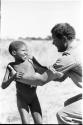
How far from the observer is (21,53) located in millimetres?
3873

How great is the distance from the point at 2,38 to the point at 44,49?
1.20m

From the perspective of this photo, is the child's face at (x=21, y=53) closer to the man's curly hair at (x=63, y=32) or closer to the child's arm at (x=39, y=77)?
the child's arm at (x=39, y=77)

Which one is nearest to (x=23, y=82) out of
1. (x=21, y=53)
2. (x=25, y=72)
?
(x=25, y=72)

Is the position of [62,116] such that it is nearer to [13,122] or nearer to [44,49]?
[13,122]

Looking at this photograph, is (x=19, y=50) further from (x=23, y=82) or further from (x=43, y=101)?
(x=43, y=101)

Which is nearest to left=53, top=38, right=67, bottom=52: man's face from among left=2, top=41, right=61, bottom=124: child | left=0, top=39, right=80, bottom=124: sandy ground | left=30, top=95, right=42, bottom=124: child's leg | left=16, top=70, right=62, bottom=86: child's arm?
left=16, top=70, right=62, bottom=86: child's arm

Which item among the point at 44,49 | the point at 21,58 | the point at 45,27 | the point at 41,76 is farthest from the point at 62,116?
the point at 44,49

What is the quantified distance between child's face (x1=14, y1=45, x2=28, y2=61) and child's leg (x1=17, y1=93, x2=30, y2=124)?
44 cm

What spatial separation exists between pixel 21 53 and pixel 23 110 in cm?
61

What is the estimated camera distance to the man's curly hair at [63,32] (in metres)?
3.68

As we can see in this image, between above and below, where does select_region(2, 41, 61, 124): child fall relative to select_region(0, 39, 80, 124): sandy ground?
above

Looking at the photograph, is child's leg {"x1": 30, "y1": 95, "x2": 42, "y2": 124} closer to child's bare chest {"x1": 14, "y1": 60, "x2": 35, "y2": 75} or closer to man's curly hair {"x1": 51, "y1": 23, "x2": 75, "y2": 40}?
child's bare chest {"x1": 14, "y1": 60, "x2": 35, "y2": 75}

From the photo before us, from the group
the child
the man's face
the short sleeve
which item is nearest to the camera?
the short sleeve

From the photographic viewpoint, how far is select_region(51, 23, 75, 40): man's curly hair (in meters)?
3.68
